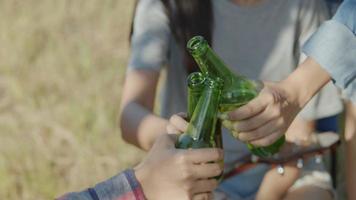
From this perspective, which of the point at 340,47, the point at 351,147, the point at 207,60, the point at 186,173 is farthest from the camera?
the point at 351,147

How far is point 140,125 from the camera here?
1.62 m

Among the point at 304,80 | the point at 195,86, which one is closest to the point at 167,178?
the point at 195,86

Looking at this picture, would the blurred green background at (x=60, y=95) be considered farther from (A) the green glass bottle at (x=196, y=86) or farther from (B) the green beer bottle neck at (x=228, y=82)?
(A) the green glass bottle at (x=196, y=86)

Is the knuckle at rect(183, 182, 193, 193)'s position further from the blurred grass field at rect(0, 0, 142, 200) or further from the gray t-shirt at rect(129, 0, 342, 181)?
the blurred grass field at rect(0, 0, 142, 200)

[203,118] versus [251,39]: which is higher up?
[203,118]

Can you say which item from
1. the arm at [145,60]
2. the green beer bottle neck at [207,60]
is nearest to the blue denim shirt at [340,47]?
the green beer bottle neck at [207,60]

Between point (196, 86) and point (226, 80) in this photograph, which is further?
point (226, 80)

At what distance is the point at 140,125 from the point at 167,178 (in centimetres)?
50

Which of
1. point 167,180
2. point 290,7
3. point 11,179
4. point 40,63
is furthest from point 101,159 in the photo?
point 167,180

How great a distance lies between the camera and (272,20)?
177cm

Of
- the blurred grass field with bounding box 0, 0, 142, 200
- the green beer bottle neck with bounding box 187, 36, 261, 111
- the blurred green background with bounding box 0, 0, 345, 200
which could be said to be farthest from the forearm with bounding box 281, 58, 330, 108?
the blurred grass field with bounding box 0, 0, 142, 200

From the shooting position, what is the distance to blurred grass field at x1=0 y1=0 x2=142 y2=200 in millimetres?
2352

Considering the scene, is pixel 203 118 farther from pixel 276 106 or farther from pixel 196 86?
pixel 276 106

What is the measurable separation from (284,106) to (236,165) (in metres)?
0.42
